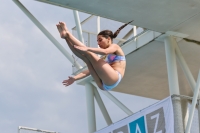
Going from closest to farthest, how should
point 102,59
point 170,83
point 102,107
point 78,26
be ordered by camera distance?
point 102,59, point 170,83, point 78,26, point 102,107

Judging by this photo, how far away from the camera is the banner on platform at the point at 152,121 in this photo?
16.0 meters

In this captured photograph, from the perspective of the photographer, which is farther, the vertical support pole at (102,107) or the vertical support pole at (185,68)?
the vertical support pole at (102,107)

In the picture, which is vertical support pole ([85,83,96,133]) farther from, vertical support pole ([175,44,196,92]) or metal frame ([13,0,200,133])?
vertical support pole ([175,44,196,92])

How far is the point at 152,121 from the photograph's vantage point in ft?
54.4

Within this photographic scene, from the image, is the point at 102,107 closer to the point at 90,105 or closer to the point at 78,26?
the point at 90,105

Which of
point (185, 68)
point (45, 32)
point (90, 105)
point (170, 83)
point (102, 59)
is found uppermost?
point (45, 32)

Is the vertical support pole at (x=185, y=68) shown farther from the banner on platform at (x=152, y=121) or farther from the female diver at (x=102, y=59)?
the female diver at (x=102, y=59)

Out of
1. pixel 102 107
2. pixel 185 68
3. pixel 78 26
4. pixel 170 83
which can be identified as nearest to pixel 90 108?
pixel 102 107

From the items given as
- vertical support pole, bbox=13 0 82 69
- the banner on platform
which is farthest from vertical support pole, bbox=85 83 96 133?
the banner on platform

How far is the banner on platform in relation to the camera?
16.0 metres

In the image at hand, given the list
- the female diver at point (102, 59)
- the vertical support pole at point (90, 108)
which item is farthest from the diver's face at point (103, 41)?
the vertical support pole at point (90, 108)

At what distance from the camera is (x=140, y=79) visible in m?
20.5

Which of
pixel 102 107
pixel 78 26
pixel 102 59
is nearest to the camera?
pixel 102 59

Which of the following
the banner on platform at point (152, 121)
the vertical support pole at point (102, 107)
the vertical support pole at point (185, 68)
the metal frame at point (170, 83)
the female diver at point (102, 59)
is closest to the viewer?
the female diver at point (102, 59)
